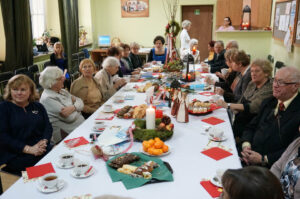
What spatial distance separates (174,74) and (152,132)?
222 cm

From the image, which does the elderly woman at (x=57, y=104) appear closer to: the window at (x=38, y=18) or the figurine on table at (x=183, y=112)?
the figurine on table at (x=183, y=112)

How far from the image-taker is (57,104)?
2.70 m

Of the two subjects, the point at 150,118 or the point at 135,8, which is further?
the point at 135,8

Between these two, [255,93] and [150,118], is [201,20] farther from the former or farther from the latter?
[150,118]

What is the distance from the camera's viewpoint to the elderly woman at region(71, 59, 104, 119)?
127 inches

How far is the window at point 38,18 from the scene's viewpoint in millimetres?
6422

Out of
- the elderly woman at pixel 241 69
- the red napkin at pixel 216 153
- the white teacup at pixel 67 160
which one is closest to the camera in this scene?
the white teacup at pixel 67 160

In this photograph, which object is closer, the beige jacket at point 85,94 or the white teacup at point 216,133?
the white teacup at point 216,133

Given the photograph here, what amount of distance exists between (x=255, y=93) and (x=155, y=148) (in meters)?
1.44

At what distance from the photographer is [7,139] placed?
2.20 m

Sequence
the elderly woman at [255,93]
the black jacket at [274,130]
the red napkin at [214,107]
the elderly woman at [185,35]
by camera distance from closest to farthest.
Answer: the black jacket at [274,130] < the elderly woman at [255,93] < the red napkin at [214,107] < the elderly woman at [185,35]

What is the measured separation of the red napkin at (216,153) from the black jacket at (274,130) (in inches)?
15.1

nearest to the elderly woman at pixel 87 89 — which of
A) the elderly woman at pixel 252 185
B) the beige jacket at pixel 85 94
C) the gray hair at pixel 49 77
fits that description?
the beige jacket at pixel 85 94

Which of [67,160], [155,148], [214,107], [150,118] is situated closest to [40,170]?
[67,160]
